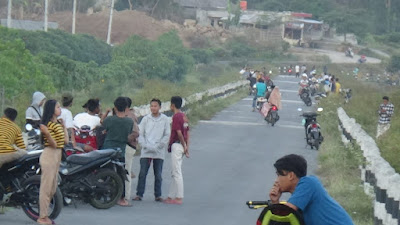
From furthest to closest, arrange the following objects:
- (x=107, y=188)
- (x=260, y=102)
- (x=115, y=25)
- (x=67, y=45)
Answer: (x=115, y=25) → (x=67, y=45) → (x=260, y=102) → (x=107, y=188)

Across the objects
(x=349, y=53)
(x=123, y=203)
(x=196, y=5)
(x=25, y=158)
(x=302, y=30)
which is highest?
(x=25, y=158)

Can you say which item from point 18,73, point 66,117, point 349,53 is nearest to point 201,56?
point 349,53

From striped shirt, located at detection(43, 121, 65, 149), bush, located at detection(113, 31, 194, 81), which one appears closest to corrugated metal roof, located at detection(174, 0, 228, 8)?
bush, located at detection(113, 31, 194, 81)

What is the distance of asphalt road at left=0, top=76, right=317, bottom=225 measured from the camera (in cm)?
1403

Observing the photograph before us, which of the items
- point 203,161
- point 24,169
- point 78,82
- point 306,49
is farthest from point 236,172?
point 306,49

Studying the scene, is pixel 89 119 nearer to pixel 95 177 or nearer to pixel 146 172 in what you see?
pixel 146 172

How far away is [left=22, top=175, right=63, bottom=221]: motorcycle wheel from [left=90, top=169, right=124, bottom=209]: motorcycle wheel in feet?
4.06

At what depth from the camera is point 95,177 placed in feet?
45.7

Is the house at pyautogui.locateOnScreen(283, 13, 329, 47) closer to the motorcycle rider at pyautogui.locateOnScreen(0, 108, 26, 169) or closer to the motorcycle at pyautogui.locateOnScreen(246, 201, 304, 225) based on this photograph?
the motorcycle rider at pyautogui.locateOnScreen(0, 108, 26, 169)

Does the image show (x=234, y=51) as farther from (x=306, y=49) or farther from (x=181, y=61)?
(x=181, y=61)

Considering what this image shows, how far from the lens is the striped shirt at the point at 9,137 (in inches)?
501

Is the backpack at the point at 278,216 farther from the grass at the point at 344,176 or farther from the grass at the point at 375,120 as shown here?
the grass at the point at 375,120

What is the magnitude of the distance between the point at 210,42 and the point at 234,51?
7.42m

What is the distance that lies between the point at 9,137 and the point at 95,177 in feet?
5.20
